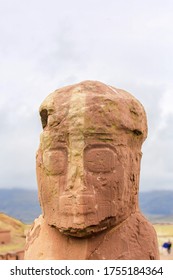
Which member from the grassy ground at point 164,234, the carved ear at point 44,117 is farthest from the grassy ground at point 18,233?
Answer: the carved ear at point 44,117

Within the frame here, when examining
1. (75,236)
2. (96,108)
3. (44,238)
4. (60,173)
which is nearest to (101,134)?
(96,108)

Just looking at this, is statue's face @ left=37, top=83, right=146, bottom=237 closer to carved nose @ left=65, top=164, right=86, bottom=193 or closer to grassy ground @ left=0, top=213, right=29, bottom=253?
carved nose @ left=65, top=164, right=86, bottom=193

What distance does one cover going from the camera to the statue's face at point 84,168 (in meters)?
4.35

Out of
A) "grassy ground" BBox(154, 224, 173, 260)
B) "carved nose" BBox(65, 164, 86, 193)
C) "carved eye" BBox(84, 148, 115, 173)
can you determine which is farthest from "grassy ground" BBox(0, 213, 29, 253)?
"carved eye" BBox(84, 148, 115, 173)

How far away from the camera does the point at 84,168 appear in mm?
4379

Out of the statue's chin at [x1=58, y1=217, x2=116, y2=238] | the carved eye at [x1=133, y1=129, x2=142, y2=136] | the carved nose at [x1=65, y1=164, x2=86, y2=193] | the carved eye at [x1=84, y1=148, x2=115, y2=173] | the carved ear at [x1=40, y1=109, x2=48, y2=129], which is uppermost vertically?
the carved ear at [x1=40, y1=109, x2=48, y2=129]

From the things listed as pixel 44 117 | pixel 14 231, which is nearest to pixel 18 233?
pixel 14 231

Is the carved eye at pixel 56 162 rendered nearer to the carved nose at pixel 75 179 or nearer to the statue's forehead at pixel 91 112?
the carved nose at pixel 75 179

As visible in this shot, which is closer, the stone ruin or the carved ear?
the stone ruin

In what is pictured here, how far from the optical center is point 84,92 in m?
4.62

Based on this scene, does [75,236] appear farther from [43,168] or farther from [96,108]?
[96,108]

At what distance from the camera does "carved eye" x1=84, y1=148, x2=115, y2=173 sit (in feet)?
14.4

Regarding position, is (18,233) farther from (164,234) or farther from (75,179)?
(75,179)
